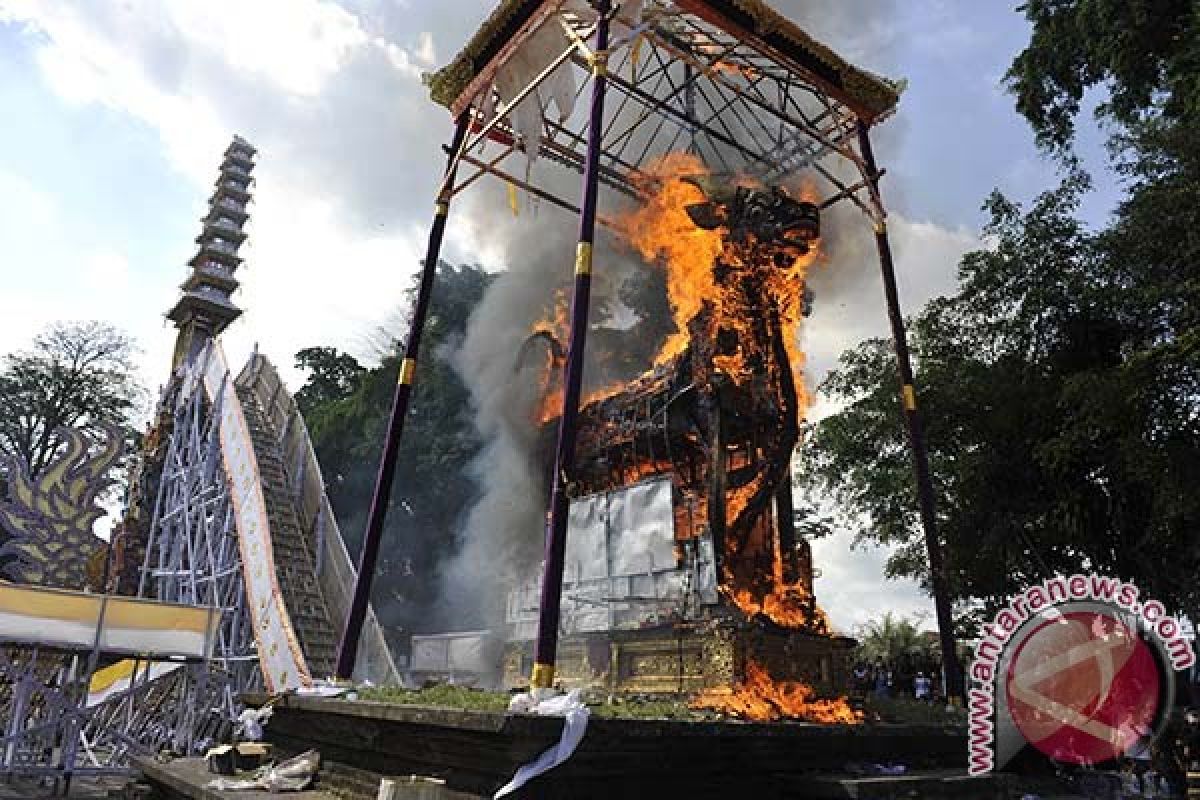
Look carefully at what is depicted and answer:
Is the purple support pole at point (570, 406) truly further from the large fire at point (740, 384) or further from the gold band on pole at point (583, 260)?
the large fire at point (740, 384)

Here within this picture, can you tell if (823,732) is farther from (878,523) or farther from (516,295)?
(516,295)

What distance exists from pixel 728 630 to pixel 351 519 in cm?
2541

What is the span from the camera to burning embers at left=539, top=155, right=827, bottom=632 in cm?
1164

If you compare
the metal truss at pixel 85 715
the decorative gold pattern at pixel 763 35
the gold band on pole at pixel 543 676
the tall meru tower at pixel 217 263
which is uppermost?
the tall meru tower at pixel 217 263

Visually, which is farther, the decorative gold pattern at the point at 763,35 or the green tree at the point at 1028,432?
the green tree at the point at 1028,432

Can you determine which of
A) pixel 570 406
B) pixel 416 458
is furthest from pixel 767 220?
pixel 416 458

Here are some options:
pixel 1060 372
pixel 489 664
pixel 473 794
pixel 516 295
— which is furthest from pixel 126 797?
pixel 1060 372

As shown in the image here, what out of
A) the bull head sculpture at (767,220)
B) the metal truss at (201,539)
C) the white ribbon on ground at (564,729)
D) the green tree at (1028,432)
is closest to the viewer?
the white ribbon on ground at (564,729)

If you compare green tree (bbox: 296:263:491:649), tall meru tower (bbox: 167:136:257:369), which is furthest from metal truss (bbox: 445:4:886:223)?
tall meru tower (bbox: 167:136:257:369)

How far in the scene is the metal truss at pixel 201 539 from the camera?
18.9 metres

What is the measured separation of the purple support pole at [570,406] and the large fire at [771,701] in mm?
2469

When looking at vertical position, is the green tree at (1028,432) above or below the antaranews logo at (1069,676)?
above

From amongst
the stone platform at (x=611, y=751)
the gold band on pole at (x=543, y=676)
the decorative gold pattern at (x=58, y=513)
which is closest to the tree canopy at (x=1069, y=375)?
the stone platform at (x=611, y=751)

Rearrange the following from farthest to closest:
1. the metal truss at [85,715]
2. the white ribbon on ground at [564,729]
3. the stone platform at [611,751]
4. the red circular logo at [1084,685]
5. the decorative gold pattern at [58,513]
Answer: the decorative gold pattern at [58,513]
the metal truss at [85,715]
the red circular logo at [1084,685]
the stone platform at [611,751]
the white ribbon on ground at [564,729]
